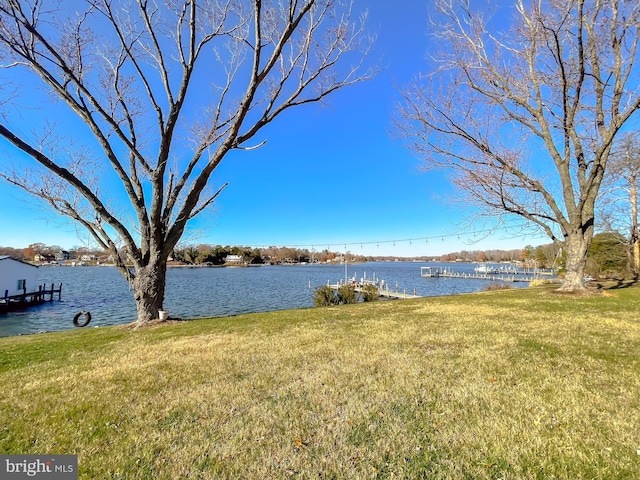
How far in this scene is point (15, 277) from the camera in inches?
1119

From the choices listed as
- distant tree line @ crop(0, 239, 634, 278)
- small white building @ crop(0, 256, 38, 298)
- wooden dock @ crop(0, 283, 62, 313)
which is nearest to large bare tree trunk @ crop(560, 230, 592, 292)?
distant tree line @ crop(0, 239, 634, 278)

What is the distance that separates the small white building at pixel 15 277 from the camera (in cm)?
2683

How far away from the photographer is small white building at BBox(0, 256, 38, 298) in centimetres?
2683

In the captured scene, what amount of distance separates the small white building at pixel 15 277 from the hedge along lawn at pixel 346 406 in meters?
30.4

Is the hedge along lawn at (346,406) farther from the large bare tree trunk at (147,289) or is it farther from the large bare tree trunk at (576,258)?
the large bare tree trunk at (576,258)

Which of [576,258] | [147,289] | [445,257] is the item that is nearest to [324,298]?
[147,289]

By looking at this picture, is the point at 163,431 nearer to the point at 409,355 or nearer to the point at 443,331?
the point at 409,355

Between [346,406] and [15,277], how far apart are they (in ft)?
126

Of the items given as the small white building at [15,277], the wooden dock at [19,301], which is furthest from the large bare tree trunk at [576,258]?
the small white building at [15,277]

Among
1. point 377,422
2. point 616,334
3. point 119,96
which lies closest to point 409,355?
point 377,422

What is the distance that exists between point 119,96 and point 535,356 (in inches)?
482

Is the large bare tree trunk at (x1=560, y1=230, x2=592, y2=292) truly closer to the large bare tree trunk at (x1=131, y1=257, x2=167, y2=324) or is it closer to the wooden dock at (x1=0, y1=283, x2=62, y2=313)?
the large bare tree trunk at (x1=131, y1=257, x2=167, y2=324)

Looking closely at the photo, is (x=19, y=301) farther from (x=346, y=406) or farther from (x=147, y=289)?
(x=346, y=406)


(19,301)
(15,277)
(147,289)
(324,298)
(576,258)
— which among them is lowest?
(19,301)
